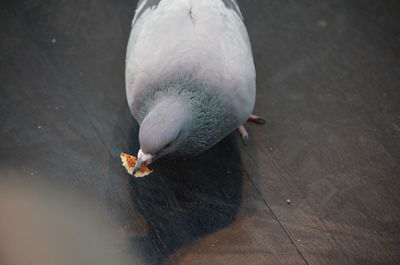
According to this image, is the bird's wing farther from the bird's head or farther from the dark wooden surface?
the dark wooden surface

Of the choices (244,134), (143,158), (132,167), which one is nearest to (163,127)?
(143,158)

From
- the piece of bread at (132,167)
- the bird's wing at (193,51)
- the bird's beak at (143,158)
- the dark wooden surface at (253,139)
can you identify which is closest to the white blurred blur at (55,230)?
the dark wooden surface at (253,139)

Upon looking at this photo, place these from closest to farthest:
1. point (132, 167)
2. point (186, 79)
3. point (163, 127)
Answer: point (163, 127) → point (186, 79) → point (132, 167)

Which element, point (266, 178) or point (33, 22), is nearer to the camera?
point (266, 178)

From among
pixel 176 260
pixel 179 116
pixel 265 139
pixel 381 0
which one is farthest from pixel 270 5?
pixel 176 260

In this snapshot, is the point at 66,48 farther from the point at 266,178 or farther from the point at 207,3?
the point at 266,178

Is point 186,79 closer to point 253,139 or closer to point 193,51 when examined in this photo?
point 193,51

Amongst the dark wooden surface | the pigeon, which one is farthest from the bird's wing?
the dark wooden surface
